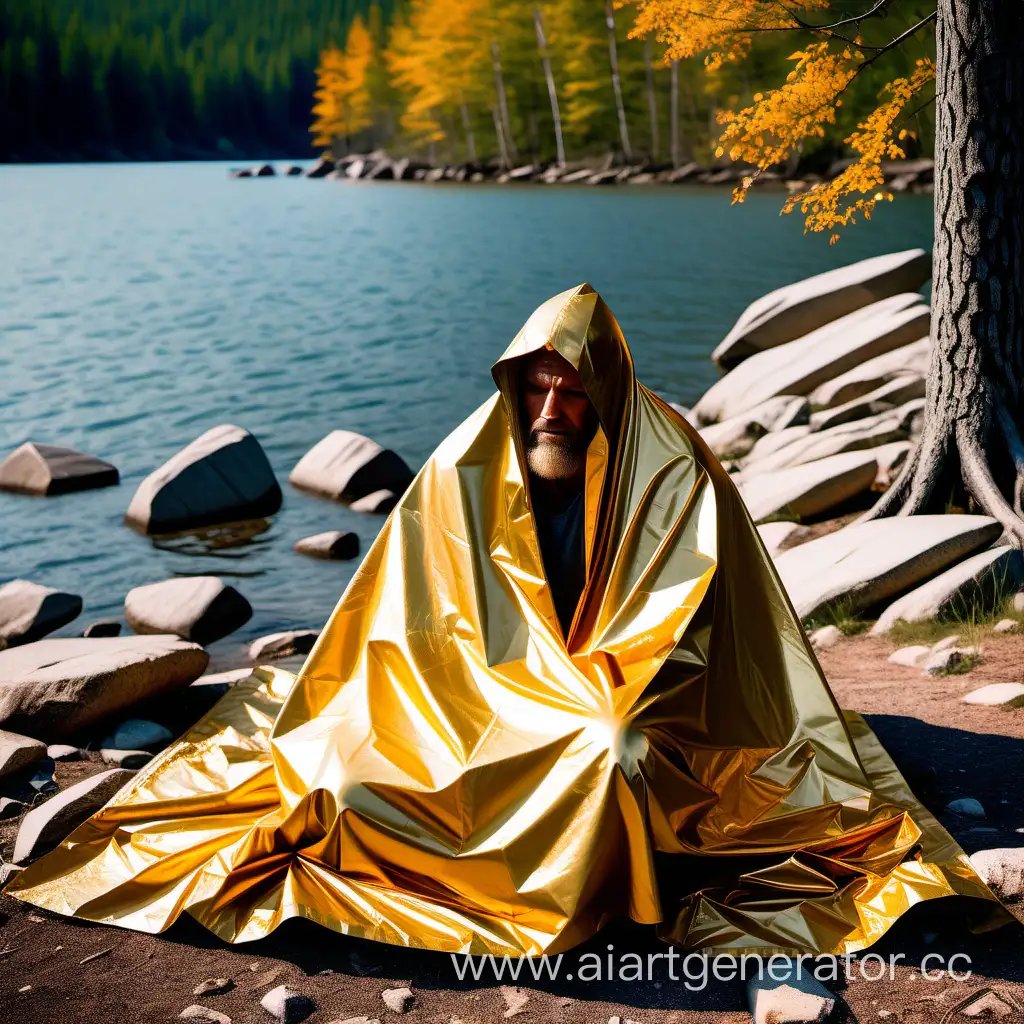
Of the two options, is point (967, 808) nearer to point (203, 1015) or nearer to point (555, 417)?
point (555, 417)

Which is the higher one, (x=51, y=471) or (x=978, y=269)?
(x=978, y=269)

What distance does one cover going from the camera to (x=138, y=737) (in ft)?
18.1

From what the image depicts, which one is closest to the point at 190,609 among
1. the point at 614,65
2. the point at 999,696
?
the point at 999,696

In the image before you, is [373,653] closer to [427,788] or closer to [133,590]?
[427,788]

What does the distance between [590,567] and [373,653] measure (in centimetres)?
83

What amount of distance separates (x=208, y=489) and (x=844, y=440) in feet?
18.2

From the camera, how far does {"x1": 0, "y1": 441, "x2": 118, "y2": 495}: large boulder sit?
11180mm

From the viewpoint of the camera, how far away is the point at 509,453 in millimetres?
4180

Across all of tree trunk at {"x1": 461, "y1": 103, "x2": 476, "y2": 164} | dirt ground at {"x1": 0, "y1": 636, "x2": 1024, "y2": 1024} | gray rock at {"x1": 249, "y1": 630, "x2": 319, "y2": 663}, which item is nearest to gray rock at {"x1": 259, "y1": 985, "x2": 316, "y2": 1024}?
dirt ground at {"x1": 0, "y1": 636, "x2": 1024, "y2": 1024}

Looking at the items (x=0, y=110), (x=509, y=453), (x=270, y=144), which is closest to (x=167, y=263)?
(x=509, y=453)

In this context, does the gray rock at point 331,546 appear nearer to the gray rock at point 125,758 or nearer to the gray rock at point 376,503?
the gray rock at point 376,503

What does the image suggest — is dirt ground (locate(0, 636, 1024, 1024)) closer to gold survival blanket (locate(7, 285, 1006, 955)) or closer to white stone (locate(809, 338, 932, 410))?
gold survival blanket (locate(7, 285, 1006, 955))

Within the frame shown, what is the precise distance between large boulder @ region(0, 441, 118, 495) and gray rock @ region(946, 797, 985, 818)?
9.28 meters

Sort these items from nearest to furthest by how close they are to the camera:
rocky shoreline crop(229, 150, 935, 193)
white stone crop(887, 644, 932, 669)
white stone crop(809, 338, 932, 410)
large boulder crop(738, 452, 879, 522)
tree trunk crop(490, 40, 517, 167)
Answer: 1. white stone crop(887, 644, 932, 669)
2. large boulder crop(738, 452, 879, 522)
3. white stone crop(809, 338, 932, 410)
4. rocky shoreline crop(229, 150, 935, 193)
5. tree trunk crop(490, 40, 517, 167)
